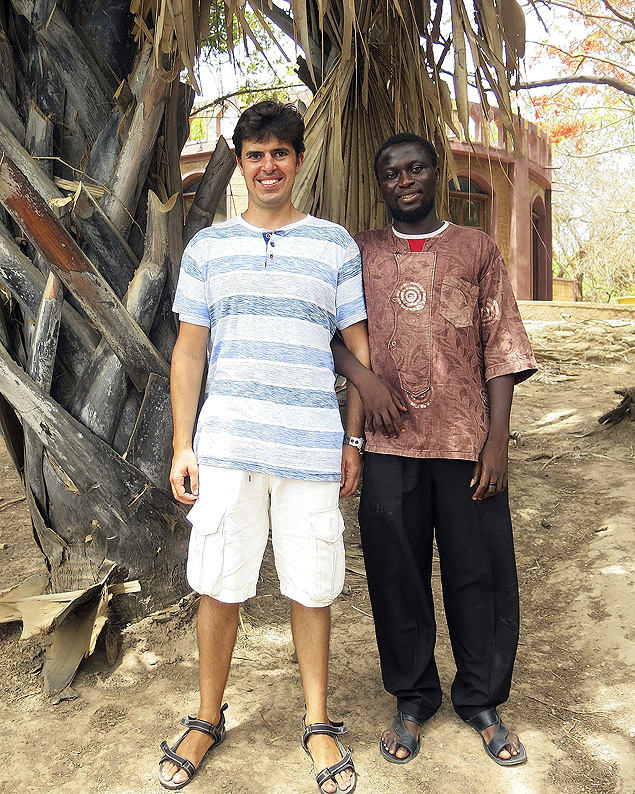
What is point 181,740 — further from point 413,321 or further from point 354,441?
point 413,321

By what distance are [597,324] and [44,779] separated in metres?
10.0

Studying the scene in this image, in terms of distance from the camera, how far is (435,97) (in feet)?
9.02

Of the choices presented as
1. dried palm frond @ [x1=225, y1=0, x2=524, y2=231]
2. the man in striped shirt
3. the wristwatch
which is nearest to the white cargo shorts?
the man in striped shirt

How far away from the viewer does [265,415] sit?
79.9 inches

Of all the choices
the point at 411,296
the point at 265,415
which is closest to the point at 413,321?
the point at 411,296

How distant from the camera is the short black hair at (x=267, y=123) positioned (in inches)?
81.7

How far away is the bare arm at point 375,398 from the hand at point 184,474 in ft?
1.68

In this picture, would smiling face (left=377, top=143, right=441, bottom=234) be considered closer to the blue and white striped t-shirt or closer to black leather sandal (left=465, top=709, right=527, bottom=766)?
the blue and white striped t-shirt

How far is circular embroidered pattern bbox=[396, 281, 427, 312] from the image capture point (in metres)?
2.17

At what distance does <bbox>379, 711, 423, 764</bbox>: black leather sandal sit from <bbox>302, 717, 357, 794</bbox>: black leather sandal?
11 centimetres

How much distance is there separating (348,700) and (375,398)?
1.12 m

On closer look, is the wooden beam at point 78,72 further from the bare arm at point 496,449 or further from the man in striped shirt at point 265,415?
the bare arm at point 496,449

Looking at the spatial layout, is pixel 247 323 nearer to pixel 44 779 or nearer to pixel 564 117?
pixel 44 779

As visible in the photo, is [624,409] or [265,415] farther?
[624,409]
